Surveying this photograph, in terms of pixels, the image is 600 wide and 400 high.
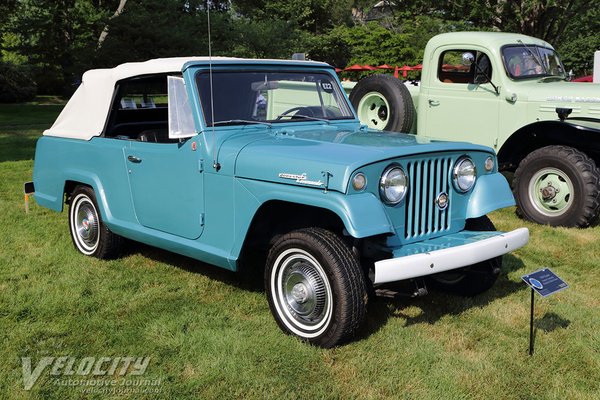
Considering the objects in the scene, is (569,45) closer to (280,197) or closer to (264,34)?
(264,34)

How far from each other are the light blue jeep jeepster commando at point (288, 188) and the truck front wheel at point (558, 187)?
8.18 feet

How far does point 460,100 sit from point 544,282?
4383mm

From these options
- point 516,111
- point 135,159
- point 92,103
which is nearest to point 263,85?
point 135,159

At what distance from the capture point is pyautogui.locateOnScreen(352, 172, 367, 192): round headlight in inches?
135

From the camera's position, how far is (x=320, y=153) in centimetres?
370

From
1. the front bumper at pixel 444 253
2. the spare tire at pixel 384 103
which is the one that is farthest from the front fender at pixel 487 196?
the spare tire at pixel 384 103

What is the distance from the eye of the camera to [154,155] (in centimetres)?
454

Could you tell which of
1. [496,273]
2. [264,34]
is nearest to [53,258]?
[496,273]

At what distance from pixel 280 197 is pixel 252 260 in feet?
5.89

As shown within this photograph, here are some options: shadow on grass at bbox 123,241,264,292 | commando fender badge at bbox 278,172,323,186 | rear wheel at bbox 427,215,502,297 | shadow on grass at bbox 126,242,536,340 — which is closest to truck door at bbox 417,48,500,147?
shadow on grass at bbox 126,242,536,340

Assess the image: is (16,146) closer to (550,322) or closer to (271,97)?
(271,97)

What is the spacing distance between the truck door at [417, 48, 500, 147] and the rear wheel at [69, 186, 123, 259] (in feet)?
14.0

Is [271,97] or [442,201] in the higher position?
[271,97]

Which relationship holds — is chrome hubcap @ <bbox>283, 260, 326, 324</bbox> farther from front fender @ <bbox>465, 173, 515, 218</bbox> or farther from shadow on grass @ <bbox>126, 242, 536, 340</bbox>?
front fender @ <bbox>465, 173, 515, 218</bbox>
